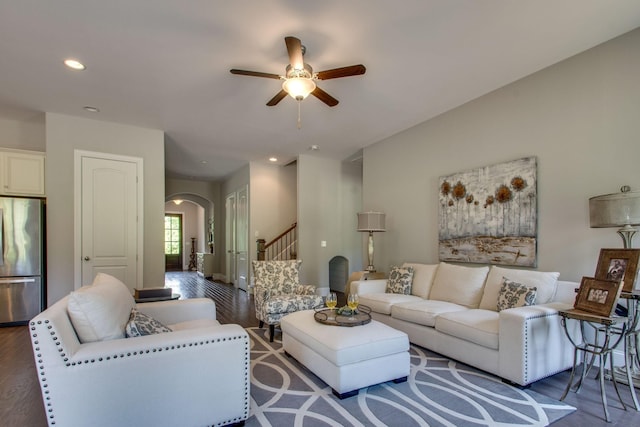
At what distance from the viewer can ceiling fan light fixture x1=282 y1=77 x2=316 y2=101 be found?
2725 mm

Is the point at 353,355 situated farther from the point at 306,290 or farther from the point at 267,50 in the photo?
the point at 267,50

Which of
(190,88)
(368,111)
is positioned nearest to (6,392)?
(190,88)

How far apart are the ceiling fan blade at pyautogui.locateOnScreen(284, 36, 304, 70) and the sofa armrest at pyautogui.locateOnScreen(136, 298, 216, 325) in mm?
2331

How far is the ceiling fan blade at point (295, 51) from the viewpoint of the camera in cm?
240

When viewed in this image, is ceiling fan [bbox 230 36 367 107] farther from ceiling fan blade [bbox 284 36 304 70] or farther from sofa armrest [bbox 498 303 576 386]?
sofa armrest [bbox 498 303 576 386]

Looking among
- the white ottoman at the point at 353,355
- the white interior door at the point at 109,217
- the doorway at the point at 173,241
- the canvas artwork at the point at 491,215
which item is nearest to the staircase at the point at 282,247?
the white interior door at the point at 109,217

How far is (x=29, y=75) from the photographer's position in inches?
130

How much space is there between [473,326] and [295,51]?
109 inches

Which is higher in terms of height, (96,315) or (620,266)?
(620,266)

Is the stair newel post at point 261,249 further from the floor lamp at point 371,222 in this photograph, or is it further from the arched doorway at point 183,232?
the arched doorway at point 183,232

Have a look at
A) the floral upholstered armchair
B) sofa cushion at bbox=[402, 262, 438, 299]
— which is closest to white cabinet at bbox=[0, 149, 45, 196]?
the floral upholstered armchair

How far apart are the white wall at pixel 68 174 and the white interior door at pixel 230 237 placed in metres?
3.42

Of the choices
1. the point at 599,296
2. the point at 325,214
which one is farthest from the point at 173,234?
the point at 599,296

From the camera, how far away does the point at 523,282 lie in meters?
3.12
